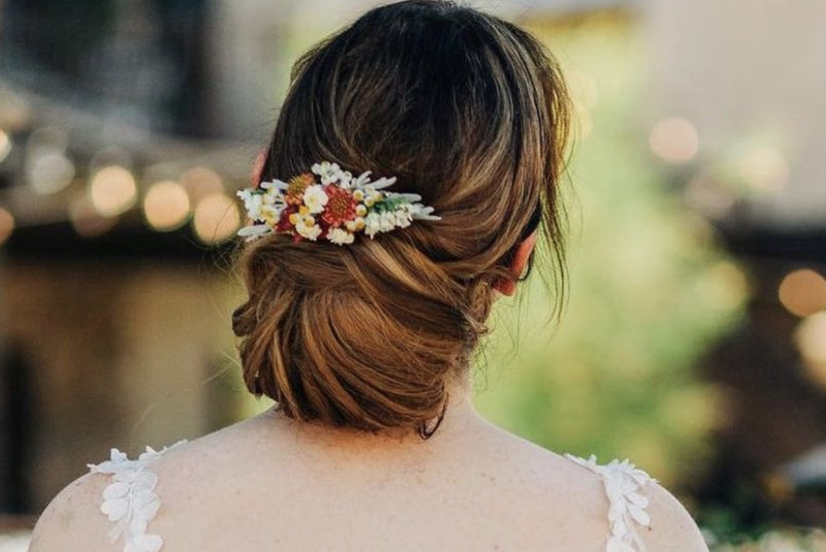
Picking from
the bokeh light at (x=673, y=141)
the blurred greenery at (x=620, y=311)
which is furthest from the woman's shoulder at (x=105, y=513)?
the bokeh light at (x=673, y=141)

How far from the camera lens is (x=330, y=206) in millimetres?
1454

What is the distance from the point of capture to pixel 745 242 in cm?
934

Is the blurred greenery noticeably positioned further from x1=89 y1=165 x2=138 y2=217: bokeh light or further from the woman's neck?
the woman's neck

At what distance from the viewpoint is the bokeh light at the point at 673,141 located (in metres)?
8.73

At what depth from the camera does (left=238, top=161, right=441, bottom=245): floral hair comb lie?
4.81 ft

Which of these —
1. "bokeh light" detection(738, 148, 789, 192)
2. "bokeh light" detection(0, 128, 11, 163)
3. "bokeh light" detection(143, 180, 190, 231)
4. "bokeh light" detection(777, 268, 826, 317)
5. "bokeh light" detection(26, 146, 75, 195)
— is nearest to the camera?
"bokeh light" detection(0, 128, 11, 163)

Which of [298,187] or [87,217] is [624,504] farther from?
[87,217]

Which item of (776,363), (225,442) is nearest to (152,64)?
(776,363)

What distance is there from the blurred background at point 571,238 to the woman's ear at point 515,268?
4.53 meters

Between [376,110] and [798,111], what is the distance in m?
8.61

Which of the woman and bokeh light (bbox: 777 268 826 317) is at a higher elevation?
the woman

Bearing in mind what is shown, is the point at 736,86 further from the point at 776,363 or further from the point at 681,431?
the point at 681,431

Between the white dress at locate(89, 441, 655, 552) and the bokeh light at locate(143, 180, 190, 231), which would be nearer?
the white dress at locate(89, 441, 655, 552)

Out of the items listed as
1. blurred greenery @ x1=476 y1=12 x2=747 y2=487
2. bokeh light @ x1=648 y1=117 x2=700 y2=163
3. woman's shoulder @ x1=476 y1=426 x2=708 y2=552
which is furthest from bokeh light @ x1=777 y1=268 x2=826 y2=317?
woman's shoulder @ x1=476 y1=426 x2=708 y2=552
